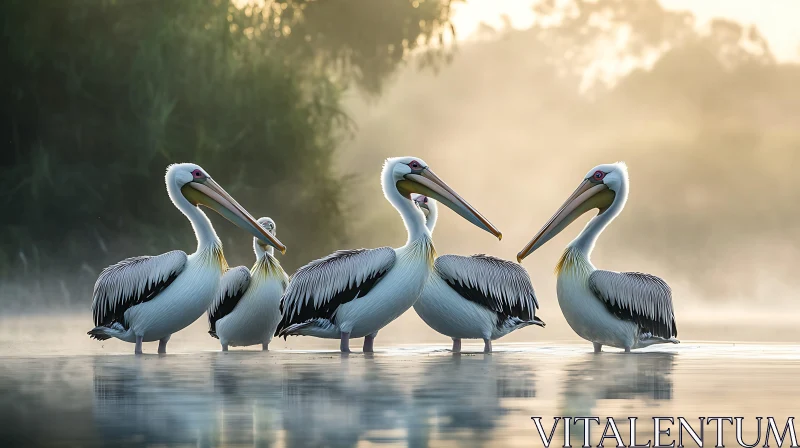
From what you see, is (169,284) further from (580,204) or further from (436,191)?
(580,204)

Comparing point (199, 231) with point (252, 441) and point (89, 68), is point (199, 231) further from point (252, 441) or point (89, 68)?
point (89, 68)

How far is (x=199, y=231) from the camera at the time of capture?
11891 millimetres

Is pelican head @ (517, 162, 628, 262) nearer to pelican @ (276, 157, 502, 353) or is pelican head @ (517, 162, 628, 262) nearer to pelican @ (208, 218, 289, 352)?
pelican @ (276, 157, 502, 353)

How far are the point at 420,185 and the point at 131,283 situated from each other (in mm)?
2374

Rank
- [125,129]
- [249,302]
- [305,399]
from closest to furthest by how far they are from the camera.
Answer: [305,399]
[249,302]
[125,129]

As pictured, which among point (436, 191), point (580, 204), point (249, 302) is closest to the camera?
point (436, 191)

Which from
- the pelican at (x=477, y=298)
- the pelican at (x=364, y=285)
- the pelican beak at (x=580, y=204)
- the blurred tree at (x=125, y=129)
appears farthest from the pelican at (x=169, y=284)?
the blurred tree at (x=125, y=129)

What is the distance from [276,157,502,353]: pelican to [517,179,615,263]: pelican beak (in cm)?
85

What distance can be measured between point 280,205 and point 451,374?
56.5 feet

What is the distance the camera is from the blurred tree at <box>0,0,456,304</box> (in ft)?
80.2

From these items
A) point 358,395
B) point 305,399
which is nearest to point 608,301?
point 358,395

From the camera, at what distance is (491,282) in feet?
39.4

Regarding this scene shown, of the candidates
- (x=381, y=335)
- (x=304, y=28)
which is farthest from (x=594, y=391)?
(x=304, y=28)

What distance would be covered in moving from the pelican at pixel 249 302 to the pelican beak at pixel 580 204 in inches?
82.1
